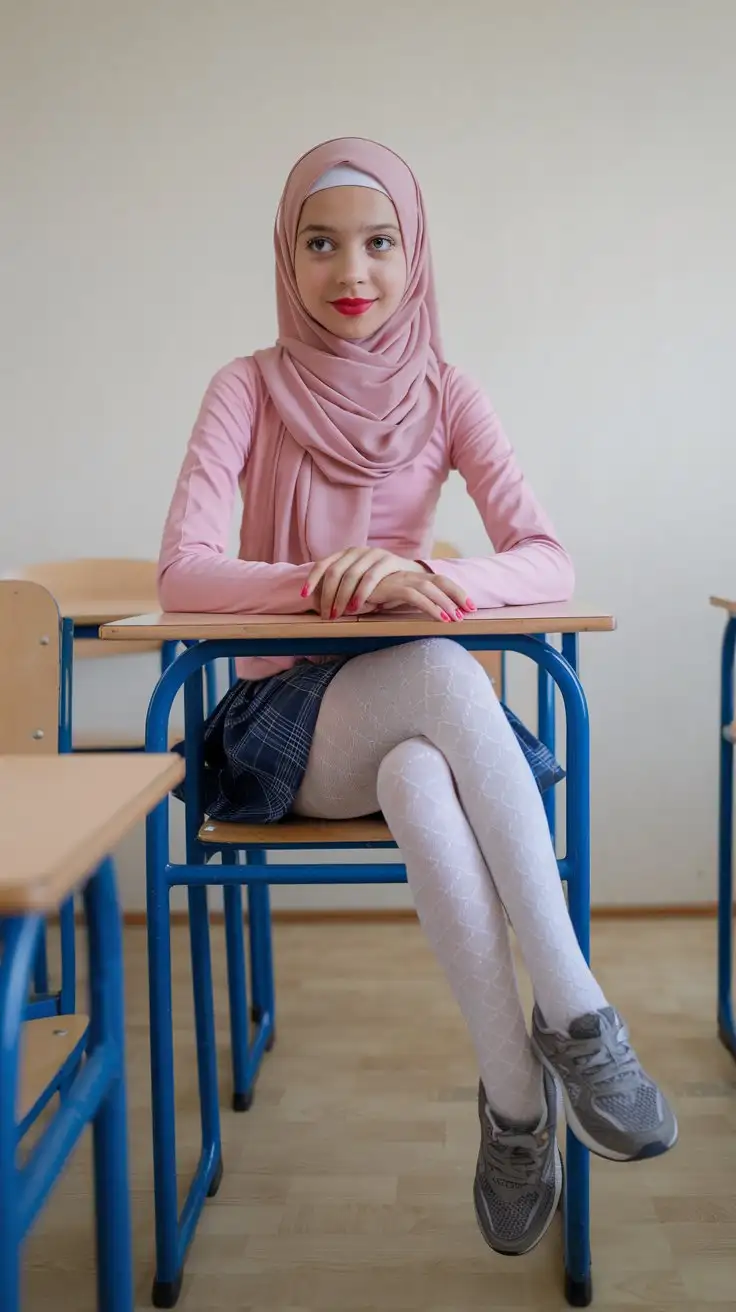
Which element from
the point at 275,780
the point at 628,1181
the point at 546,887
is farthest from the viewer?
the point at 628,1181

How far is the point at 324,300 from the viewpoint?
1589 mm

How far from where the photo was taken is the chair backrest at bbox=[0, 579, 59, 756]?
50.8 inches

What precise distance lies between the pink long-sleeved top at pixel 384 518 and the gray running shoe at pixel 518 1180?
57 centimetres

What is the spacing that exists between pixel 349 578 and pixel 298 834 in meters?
0.31

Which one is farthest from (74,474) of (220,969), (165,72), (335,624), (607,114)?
(335,624)

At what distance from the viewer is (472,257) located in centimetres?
261

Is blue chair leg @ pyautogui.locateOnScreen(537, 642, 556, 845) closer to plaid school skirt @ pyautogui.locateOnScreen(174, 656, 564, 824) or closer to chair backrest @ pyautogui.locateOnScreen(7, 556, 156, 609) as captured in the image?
plaid school skirt @ pyautogui.locateOnScreen(174, 656, 564, 824)

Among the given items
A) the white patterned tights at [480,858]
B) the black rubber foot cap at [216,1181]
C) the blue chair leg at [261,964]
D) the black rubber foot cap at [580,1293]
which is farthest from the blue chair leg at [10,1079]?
the blue chair leg at [261,964]

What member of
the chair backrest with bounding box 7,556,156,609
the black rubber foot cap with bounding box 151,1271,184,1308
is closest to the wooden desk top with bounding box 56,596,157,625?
the chair backrest with bounding box 7,556,156,609

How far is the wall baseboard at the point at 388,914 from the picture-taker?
272 cm

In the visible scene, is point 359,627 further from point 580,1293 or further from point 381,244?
point 580,1293

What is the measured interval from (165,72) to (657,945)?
2208 mm

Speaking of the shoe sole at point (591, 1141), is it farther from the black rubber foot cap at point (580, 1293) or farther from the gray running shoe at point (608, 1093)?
the black rubber foot cap at point (580, 1293)

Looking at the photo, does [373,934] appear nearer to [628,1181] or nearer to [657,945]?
[657,945]
